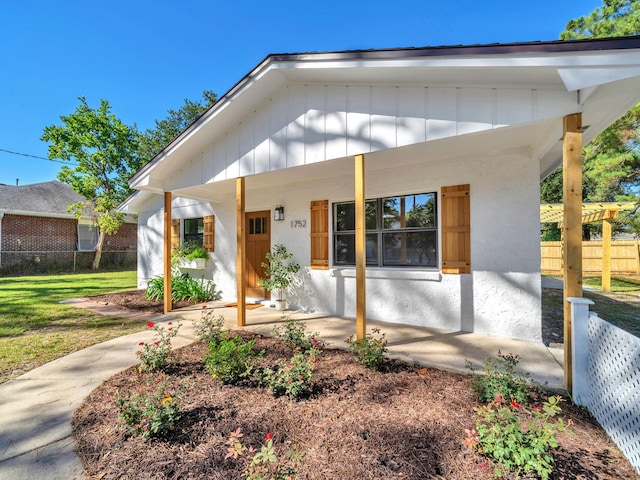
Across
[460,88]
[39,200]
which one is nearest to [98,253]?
[39,200]

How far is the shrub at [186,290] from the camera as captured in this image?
7535 millimetres

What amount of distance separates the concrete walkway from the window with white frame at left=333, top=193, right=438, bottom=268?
1.21 metres

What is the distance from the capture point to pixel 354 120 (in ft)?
13.1

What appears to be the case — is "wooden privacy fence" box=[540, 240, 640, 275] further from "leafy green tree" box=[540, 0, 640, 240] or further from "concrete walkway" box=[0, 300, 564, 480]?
"concrete walkway" box=[0, 300, 564, 480]

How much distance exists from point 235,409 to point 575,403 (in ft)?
9.96

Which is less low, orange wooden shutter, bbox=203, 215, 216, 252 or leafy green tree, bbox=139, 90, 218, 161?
leafy green tree, bbox=139, 90, 218, 161

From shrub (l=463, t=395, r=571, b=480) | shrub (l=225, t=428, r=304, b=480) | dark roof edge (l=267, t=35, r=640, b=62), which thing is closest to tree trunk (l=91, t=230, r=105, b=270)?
dark roof edge (l=267, t=35, r=640, b=62)

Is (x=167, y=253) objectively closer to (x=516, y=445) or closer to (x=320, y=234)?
(x=320, y=234)

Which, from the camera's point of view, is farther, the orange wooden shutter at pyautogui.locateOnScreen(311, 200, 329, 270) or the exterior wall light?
the exterior wall light

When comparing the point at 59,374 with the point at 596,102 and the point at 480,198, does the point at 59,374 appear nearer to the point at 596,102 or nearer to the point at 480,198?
the point at 480,198

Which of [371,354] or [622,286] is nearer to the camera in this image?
[371,354]

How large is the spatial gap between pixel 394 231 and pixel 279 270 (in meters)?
2.54

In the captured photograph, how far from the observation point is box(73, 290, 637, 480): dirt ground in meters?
1.78

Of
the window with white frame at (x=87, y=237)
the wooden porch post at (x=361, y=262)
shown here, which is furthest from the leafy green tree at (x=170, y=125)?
the wooden porch post at (x=361, y=262)
